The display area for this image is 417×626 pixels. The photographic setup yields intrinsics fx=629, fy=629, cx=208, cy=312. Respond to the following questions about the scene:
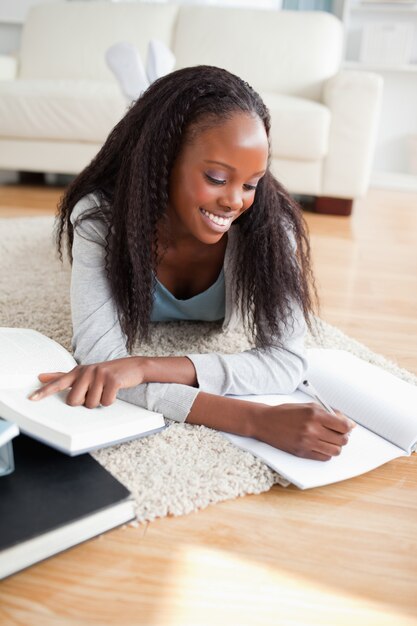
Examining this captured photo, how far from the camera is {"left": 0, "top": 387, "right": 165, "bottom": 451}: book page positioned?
2.31 feet

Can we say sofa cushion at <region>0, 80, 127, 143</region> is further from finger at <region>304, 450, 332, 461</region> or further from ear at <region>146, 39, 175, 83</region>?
finger at <region>304, 450, 332, 461</region>

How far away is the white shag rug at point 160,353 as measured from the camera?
30.6 inches

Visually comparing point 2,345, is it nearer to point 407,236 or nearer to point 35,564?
point 35,564

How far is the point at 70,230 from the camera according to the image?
1.20 metres

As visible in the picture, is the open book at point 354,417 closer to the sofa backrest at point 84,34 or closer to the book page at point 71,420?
the book page at point 71,420

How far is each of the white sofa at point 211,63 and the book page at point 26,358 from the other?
1982 mm

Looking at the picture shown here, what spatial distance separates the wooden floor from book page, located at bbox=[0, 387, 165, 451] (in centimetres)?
11

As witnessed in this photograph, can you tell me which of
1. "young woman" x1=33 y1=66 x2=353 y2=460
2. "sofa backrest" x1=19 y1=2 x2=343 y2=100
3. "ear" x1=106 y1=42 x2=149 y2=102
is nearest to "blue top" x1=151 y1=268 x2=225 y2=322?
"young woman" x1=33 y1=66 x2=353 y2=460

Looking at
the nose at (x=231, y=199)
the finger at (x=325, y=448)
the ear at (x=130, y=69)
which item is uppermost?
the ear at (x=130, y=69)

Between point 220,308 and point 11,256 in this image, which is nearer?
point 220,308

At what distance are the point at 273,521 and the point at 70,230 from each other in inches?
27.4

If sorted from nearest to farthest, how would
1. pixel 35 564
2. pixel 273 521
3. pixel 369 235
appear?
pixel 35 564 < pixel 273 521 < pixel 369 235

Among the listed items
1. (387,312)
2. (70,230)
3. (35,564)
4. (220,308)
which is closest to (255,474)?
(35,564)

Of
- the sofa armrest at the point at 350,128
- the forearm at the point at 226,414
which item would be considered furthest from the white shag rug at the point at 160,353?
the sofa armrest at the point at 350,128
